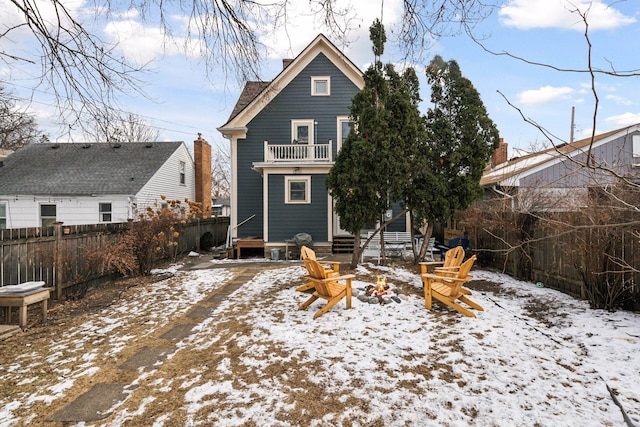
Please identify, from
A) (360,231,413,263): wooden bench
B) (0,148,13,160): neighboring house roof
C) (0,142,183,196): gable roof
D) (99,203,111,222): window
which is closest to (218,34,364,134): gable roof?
(0,142,183,196): gable roof

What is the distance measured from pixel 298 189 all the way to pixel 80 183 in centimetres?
1062

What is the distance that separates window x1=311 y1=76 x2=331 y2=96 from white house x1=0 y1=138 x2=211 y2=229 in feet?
27.3

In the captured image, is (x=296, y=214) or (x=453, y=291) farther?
(x=296, y=214)

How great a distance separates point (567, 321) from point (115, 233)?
29.7 feet

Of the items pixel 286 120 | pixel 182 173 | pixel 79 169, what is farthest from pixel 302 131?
pixel 79 169

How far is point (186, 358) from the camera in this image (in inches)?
158

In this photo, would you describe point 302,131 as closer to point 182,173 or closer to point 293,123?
point 293,123

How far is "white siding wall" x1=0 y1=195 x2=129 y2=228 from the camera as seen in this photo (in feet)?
52.5

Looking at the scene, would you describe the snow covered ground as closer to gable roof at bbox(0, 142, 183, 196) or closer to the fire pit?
the fire pit

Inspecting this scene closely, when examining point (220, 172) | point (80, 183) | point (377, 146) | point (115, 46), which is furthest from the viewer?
point (220, 172)

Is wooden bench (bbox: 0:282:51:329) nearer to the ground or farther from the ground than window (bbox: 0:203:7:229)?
nearer to the ground

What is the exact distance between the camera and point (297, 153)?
43.8 ft

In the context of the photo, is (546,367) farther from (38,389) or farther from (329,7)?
(38,389)

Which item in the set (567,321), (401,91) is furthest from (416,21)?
(401,91)
